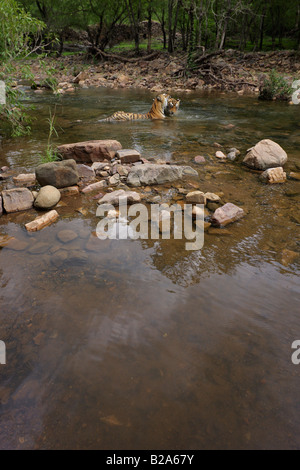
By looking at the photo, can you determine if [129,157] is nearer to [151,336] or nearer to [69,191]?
Result: [69,191]

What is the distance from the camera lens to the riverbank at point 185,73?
16.6m

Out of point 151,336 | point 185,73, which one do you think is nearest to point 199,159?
point 151,336

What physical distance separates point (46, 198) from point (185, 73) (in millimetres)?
17664

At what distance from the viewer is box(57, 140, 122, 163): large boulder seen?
18.2 feet

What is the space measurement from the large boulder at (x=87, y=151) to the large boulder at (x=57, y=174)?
1144mm

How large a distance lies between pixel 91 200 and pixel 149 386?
300 cm

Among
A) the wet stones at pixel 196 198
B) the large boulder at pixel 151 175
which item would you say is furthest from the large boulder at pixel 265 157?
the wet stones at pixel 196 198

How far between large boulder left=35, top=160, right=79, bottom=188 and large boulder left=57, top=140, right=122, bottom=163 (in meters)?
1.14

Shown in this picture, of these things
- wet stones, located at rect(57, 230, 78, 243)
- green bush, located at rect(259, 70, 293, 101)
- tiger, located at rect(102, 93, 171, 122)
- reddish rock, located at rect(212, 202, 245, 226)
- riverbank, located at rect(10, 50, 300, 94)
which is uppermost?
riverbank, located at rect(10, 50, 300, 94)

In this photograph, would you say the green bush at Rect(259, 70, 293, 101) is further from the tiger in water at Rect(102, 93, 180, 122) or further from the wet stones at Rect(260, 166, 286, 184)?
the wet stones at Rect(260, 166, 286, 184)

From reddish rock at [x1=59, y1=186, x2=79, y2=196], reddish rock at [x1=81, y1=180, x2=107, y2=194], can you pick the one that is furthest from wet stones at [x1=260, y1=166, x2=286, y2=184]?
reddish rock at [x1=59, y1=186, x2=79, y2=196]

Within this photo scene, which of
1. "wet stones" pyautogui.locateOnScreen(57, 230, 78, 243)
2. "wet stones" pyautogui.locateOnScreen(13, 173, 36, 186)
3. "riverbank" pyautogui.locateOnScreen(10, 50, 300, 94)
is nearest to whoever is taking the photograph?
"wet stones" pyautogui.locateOnScreen(57, 230, 78, 243)

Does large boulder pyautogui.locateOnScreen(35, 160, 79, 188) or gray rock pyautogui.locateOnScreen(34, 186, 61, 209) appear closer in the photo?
gray rock pyautogui.locateOnScreen(34, 186, 61, 209)
